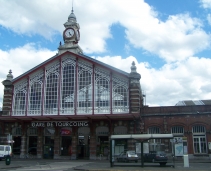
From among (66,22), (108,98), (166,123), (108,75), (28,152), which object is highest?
(66,22)

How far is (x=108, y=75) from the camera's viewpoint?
1560 inches

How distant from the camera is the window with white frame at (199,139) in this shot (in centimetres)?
3728

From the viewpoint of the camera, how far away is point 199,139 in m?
37.5

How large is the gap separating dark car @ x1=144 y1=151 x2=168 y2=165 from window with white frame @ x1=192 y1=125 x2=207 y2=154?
42.4 feet

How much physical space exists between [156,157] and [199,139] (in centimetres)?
1436

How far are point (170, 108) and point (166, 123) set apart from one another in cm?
218

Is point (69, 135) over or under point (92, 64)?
under

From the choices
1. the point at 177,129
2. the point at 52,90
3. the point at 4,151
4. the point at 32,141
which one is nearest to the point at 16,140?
the point at 32,141

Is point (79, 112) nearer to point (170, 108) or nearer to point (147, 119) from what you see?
point (147, 119)

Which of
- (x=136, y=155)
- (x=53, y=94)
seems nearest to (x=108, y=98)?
(x=53, y=94)

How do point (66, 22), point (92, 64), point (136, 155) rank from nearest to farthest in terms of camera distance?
point (136, 155) < point (92, 64) < point (66, 22)

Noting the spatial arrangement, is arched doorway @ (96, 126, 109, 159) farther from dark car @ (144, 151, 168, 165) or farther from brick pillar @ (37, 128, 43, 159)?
dark car @ (144, 151, 168, 165)

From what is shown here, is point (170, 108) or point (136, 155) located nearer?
point (136, 155)

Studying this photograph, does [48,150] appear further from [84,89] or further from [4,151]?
[84,89]
